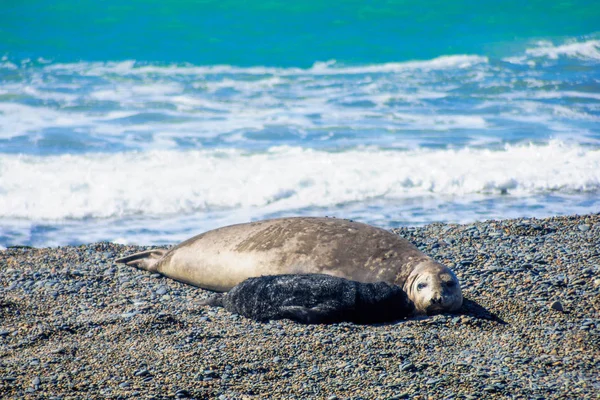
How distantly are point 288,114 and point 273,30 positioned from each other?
8.96 meters

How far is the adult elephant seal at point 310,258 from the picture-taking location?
208 inches

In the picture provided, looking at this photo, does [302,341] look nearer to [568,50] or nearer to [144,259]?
[144,259]

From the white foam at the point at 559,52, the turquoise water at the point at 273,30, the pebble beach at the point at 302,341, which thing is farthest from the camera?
the white foam at the point at 559,52

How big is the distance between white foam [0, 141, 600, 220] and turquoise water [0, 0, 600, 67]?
9597mm

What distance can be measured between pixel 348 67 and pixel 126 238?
44.6 ft

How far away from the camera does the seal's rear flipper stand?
6.54 meters

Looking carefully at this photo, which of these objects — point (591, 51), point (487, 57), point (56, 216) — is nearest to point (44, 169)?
point (56, 216)

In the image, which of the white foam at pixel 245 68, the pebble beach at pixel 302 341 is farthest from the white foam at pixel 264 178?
the white foam at pixel 245 68

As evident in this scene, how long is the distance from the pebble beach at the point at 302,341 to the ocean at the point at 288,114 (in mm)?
1900

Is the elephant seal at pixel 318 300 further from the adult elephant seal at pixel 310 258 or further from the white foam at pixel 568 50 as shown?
the white foam at pixel 568 50

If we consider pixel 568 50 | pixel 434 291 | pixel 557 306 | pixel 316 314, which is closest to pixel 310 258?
pixel 316 314

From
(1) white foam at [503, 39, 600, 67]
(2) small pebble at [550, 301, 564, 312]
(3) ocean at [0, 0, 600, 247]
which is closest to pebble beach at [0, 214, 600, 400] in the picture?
(2) small pebble at [550, 301, 564, 312]

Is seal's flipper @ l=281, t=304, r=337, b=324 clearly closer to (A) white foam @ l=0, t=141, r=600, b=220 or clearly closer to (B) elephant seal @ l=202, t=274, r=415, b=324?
(B) elephant seal @ l=202, t=274, r=415, b=324

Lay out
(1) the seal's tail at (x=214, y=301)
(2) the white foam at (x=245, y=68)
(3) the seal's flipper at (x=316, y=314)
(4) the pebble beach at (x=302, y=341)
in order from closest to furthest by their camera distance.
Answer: (4) the pebble beach at (x=302, y=341)
(3) the seal's flipper at (x=316, y=314)
(1) the seal's tail at (x=214, y=301)
(2) the white foam at (x=245, y=68)
